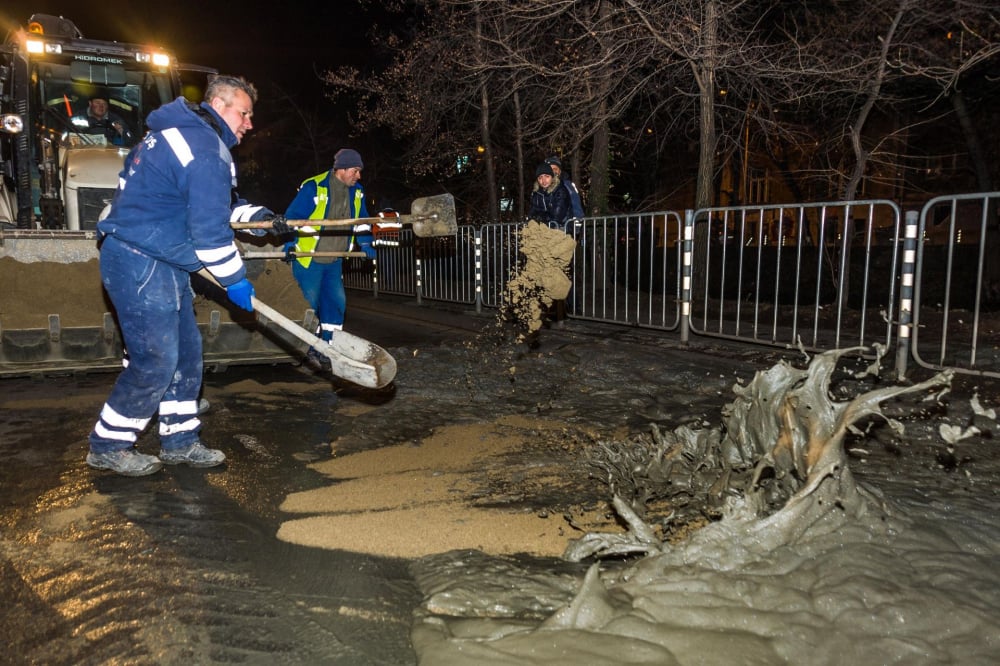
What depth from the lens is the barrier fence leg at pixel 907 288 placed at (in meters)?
5.98

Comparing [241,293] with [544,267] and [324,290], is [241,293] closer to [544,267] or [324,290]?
[324,290]

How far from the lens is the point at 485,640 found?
2383 millimetres

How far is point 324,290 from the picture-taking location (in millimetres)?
7258

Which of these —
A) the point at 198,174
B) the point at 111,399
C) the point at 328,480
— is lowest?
the point at 328,480

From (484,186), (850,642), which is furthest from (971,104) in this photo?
(850,642)

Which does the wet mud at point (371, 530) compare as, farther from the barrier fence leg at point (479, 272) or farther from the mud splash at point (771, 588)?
the barrier fence leg at point (479, 272)

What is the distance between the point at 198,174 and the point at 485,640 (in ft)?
9.42

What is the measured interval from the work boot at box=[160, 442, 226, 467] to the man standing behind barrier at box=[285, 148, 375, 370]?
8.93 feet

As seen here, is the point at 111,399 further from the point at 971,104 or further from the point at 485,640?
the point at 971,104

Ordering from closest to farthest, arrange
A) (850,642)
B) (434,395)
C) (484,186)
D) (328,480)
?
(850,642)
(328,480)
(434,395)
(484,186)

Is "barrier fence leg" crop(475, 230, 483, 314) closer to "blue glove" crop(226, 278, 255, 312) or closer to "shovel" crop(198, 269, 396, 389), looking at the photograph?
"shovel" crop(198, 269, 396, 389)

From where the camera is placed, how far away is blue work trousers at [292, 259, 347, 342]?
7.04m

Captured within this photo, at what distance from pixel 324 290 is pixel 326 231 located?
1.85 ft

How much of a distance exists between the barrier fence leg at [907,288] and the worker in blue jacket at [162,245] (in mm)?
4922
